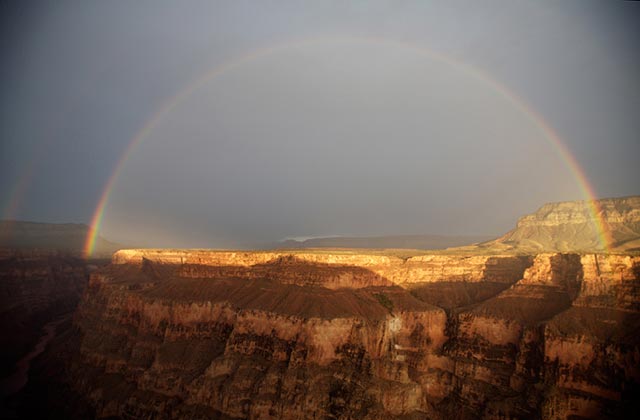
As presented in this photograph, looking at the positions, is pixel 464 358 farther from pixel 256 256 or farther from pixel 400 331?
pixel 256 256

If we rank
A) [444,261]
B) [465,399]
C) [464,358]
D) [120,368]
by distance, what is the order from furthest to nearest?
[444,261]
[120,368]
[464,358]
[465,399]

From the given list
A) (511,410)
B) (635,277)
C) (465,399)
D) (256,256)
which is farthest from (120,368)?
(635,277)

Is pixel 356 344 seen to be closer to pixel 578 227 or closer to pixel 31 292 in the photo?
pixel 31 292

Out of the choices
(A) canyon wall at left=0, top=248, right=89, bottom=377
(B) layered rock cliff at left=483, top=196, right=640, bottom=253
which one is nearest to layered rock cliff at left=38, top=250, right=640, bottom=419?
(A) canyon wall at left=0, top=248, right=89, bottom=377

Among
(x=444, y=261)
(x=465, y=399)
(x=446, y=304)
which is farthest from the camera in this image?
(x=444, y=261)

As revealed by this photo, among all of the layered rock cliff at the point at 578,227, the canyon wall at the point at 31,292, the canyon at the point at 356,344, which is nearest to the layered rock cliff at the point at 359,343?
the canyon at the point at 356,344
